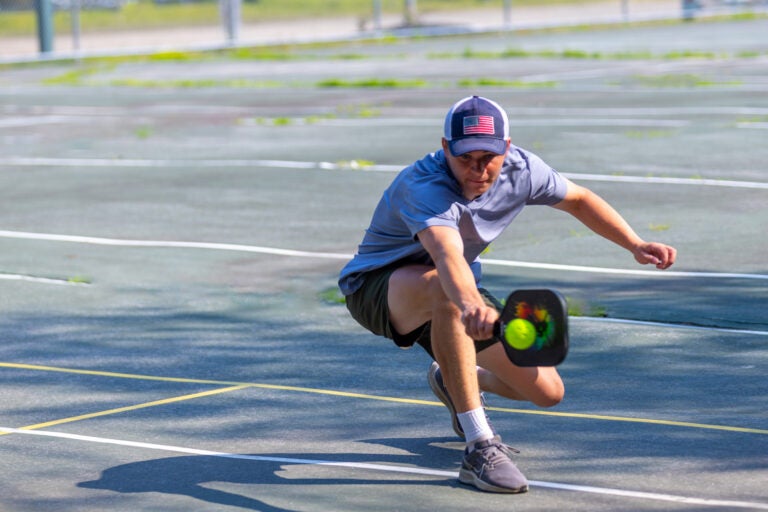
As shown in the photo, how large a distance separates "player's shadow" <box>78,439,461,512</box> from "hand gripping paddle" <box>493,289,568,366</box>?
770mm

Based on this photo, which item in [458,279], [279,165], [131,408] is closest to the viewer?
[458,279]

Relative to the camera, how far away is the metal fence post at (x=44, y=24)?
3744 centimetres

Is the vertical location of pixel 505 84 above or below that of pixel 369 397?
above

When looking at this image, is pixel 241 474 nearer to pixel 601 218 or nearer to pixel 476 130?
pixel 476 130

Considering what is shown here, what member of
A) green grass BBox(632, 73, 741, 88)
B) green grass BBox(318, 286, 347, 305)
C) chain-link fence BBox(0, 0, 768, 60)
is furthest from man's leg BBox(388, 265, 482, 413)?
chain-link fence BBox(0, 0, 768, 60)

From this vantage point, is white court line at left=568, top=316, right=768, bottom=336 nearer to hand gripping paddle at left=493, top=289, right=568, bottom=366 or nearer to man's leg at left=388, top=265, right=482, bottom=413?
man's leg at left=388, top=265, right=482, bottom=413

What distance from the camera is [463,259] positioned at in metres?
6.14

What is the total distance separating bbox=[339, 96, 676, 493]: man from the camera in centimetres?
618

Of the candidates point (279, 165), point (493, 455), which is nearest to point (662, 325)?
point (493, 455)

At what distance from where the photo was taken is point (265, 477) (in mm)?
6473

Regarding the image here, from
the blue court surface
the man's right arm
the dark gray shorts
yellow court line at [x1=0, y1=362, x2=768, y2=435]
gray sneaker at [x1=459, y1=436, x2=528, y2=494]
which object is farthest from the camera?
yellow court line at [x1=0, y1=362, x2=768, y2=435]

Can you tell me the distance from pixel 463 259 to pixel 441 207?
28 cm

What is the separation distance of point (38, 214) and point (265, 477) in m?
8.64

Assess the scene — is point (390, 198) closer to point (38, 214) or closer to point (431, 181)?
point (431, 181)
